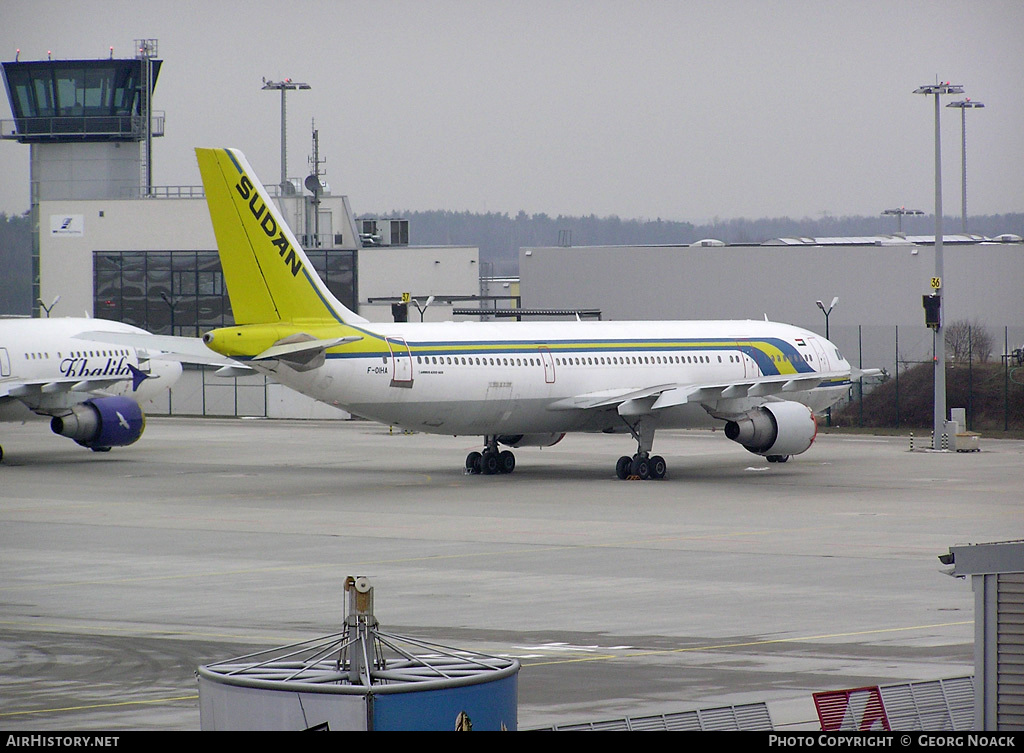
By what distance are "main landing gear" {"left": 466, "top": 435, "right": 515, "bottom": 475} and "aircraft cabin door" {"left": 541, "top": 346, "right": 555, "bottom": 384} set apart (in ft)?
9.18

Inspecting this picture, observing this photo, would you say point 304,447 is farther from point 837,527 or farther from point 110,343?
point 837,527

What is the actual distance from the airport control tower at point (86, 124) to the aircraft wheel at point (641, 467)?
57.5m

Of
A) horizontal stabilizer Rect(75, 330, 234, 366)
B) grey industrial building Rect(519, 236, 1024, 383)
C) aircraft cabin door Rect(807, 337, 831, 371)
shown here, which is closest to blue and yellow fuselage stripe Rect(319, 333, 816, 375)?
aircraft cabin door Rect(807, 337, 831, 371)

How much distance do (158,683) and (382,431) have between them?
1901 inches

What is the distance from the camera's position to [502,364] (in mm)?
38688

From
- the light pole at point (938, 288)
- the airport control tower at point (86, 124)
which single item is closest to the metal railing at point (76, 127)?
the airport control tower at point (86, 124)

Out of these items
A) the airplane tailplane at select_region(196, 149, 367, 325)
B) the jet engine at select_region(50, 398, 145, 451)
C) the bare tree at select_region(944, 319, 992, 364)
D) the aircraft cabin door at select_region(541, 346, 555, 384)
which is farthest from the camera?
the bare tree at select_region(944, 319, 992, 364)

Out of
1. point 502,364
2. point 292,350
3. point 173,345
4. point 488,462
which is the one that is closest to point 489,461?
point 488,462

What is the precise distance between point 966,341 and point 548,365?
45700 mm

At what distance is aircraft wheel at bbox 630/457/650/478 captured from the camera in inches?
1574

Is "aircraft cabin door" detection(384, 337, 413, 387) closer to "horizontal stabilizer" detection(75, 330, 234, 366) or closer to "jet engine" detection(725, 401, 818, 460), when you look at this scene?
"horizontal stabilizer" detection(75, 330, 234, 366)

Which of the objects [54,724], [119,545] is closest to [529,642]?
[54,724]

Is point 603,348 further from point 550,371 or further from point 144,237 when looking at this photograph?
point 144,237
